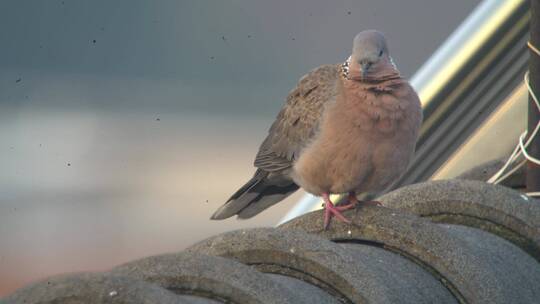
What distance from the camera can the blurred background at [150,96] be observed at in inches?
387

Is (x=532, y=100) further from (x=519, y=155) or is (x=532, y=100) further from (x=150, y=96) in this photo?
(x=150, y=96)

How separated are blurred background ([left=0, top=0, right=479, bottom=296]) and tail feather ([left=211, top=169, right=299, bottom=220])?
4313mm

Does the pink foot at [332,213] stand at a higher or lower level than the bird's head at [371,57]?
lower

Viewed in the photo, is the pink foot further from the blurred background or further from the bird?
the blurred background

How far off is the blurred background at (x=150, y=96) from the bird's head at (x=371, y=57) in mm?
4885

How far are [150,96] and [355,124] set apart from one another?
11.6m

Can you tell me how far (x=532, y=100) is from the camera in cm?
285

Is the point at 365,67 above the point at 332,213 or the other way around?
above

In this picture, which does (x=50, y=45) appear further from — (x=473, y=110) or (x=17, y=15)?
(x=473, y=110)

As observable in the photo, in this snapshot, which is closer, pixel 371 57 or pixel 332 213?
pixel 332 213

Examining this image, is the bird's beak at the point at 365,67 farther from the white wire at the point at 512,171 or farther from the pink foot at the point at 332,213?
the white wire at the point at 512,171

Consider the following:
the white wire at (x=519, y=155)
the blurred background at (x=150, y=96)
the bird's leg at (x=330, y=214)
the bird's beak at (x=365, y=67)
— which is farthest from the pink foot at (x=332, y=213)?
the blurred background at (x=150, y=96)

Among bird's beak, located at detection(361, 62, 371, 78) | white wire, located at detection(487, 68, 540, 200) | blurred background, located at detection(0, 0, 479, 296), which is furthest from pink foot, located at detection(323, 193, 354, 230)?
blurred background, located at detection(0, 0, 479, 296)

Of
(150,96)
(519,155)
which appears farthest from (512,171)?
(150,96)
